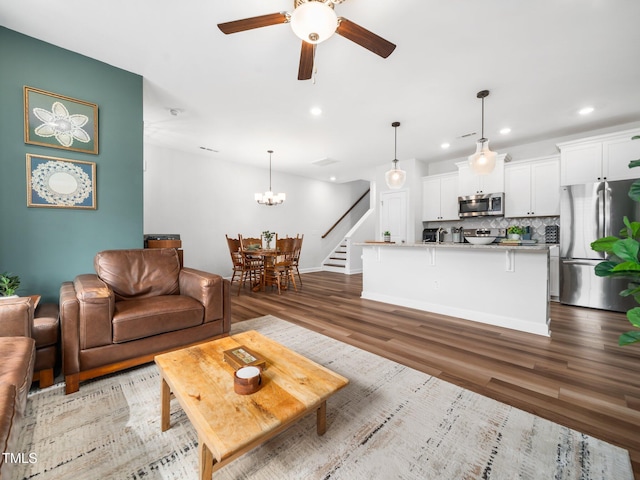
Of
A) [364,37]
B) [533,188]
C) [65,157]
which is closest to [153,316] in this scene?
[65,157]

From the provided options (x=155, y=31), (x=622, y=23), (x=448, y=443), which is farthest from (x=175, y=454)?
(x=622, y=23)

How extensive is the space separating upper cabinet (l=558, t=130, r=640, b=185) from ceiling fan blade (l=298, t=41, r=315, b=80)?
14.9ft

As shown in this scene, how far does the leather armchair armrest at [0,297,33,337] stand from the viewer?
1.58 m

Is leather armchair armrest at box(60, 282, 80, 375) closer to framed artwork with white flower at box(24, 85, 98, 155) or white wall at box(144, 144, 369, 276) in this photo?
framed artwork with white flower at box(24, 85, 98, 155)

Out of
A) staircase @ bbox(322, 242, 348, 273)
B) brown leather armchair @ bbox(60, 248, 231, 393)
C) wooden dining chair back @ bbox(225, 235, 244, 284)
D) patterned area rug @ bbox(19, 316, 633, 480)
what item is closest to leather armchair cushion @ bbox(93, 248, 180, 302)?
brown leather armchair @ bbox(60, 248, 231, 393)

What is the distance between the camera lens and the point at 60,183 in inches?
102

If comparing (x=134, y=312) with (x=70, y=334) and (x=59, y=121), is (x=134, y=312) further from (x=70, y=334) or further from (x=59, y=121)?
(x=59, y=121)

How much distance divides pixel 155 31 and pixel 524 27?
10.4 feet

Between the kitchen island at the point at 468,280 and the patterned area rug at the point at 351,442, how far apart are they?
1786 mm

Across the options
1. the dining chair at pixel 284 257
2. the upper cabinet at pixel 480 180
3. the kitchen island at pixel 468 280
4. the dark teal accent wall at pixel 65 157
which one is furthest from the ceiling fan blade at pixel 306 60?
the upper cabinet at pixel 480 180

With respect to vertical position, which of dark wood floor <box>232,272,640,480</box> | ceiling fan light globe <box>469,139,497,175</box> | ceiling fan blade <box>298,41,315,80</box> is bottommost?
dark wood floor <box>232,272,640,480</box>

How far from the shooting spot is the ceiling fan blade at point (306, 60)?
6.34ft

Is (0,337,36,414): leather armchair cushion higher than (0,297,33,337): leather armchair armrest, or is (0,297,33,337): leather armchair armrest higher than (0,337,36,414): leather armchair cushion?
(0,297,33,337): leather armchair armrest

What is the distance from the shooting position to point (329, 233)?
8664 mm
